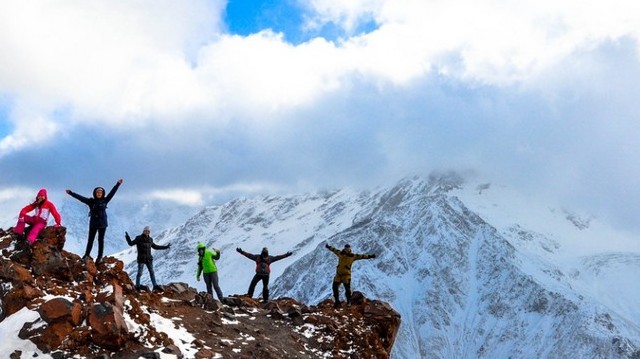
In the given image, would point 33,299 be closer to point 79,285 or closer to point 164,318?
point 79,285

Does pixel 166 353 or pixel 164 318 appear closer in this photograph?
pixel 166 353

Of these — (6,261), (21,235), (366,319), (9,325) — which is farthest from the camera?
(366,319)

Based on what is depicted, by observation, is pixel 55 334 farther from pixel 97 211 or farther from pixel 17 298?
pixel 97 211

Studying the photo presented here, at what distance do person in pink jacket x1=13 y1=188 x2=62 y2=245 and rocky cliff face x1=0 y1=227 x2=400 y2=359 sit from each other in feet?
1.33

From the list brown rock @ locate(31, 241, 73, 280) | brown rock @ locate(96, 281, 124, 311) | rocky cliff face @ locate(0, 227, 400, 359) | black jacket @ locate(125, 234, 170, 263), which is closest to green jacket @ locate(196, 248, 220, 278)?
rocky cliff face @ locate(0, 227, 400, 359)

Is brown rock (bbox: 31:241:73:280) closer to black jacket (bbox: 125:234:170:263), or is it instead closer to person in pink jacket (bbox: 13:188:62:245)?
person in pink jacket (bbox: 13:188:62:245)

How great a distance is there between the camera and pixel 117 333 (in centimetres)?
1973

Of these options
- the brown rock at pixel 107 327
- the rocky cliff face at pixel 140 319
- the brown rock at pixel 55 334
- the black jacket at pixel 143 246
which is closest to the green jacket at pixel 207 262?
the rocky cliff face at pixel 140 319

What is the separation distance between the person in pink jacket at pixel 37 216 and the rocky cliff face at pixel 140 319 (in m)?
0.41

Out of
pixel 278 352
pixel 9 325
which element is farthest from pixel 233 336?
pixel 9 325

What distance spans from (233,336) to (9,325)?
764 cm

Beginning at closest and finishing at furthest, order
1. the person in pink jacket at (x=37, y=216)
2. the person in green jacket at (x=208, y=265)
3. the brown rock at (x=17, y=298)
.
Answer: the brown rock at (x=17, y=298), the person in pink jacket at (x=37, y=216), the person in green jacket at (x=208, y=265)

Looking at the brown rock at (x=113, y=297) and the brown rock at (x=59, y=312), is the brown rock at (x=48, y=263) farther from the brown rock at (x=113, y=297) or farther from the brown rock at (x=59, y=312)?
the brown rock at (x=59, y=312)

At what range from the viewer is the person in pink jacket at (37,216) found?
23.3 m
